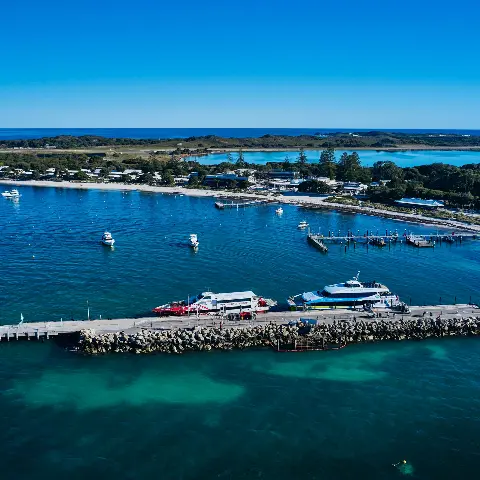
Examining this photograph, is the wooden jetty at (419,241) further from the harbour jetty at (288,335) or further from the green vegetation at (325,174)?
the harbour jetty at (288,335)

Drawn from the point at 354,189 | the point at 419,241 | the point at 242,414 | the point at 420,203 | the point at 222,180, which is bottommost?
the point at 242,414

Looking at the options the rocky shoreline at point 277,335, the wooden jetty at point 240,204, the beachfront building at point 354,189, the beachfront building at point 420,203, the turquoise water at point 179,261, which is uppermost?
the beachfront building at point 354,189

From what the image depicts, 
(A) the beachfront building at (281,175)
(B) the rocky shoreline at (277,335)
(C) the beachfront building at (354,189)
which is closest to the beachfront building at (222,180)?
(A) the beachfront building at (281,175)

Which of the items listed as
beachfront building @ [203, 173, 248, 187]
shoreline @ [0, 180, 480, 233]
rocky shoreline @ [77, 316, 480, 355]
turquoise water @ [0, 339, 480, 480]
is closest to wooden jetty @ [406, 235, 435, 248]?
shoreline @ [0, 180, 480, 233]

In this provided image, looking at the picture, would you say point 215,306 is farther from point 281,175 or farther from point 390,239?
point 281,175

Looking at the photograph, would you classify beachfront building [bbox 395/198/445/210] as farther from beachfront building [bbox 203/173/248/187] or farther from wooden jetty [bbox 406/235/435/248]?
beachfront building [bbox 203/173/248/187]

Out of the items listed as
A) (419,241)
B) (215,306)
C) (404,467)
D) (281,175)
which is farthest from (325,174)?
(404,467)

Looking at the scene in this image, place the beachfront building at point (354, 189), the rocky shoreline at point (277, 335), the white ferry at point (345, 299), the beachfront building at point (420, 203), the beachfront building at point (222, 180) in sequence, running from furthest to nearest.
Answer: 1. the beachfront building at point (222, 180)
2. the beachfront building at point (354, 189)
3. the beachfront building at point (420, 203)
4. the white ferry at point (345, 299)
5. the rocky shoreline at point (277, 335)
